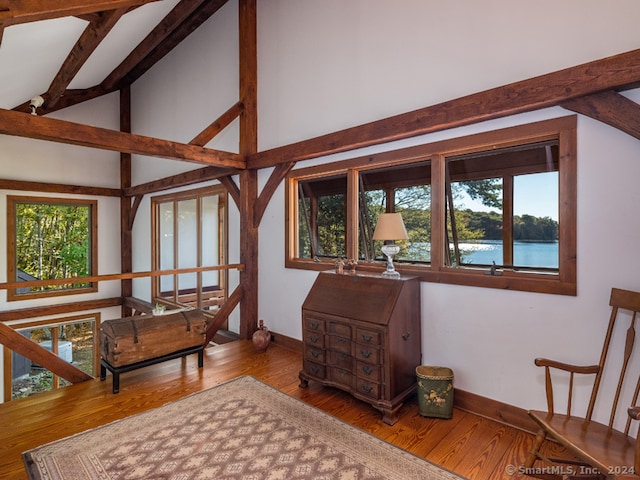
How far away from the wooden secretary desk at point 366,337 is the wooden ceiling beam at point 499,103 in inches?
52.7

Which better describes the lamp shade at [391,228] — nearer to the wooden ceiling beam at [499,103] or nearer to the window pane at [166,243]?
the wooden ceiling beam at [499,103]

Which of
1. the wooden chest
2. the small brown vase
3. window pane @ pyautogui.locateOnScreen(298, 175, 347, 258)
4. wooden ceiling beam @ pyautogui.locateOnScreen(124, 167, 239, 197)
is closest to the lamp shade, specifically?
window pane @ pyautogui.locateOnScreen(298, 175, 347, 258)

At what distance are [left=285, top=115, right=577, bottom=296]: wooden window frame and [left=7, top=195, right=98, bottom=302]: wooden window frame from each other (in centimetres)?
547

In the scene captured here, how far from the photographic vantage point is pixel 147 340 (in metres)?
3.29

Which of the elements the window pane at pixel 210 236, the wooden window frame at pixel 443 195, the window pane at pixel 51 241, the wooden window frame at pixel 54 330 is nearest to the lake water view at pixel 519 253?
the wooden window frame at pixel 443 195

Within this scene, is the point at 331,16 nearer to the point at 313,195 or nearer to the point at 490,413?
the point at 313,195

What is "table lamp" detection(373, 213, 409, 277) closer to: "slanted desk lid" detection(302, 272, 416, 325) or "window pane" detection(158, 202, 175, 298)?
"slanted desk lid" detection(302, 272, 416, 325)

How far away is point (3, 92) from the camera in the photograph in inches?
209

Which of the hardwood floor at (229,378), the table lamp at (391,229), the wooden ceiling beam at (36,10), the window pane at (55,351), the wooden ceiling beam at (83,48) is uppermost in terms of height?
the wooden ceiling beam at (83,48)

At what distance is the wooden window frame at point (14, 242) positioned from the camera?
623cm

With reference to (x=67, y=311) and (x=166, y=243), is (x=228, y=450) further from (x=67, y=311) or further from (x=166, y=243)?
(x=67, y=311)

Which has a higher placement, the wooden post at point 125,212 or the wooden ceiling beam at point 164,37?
the wooden ceiling beam at point 164,37

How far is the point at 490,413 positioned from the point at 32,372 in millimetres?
8986

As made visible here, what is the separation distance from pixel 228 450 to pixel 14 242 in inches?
259
